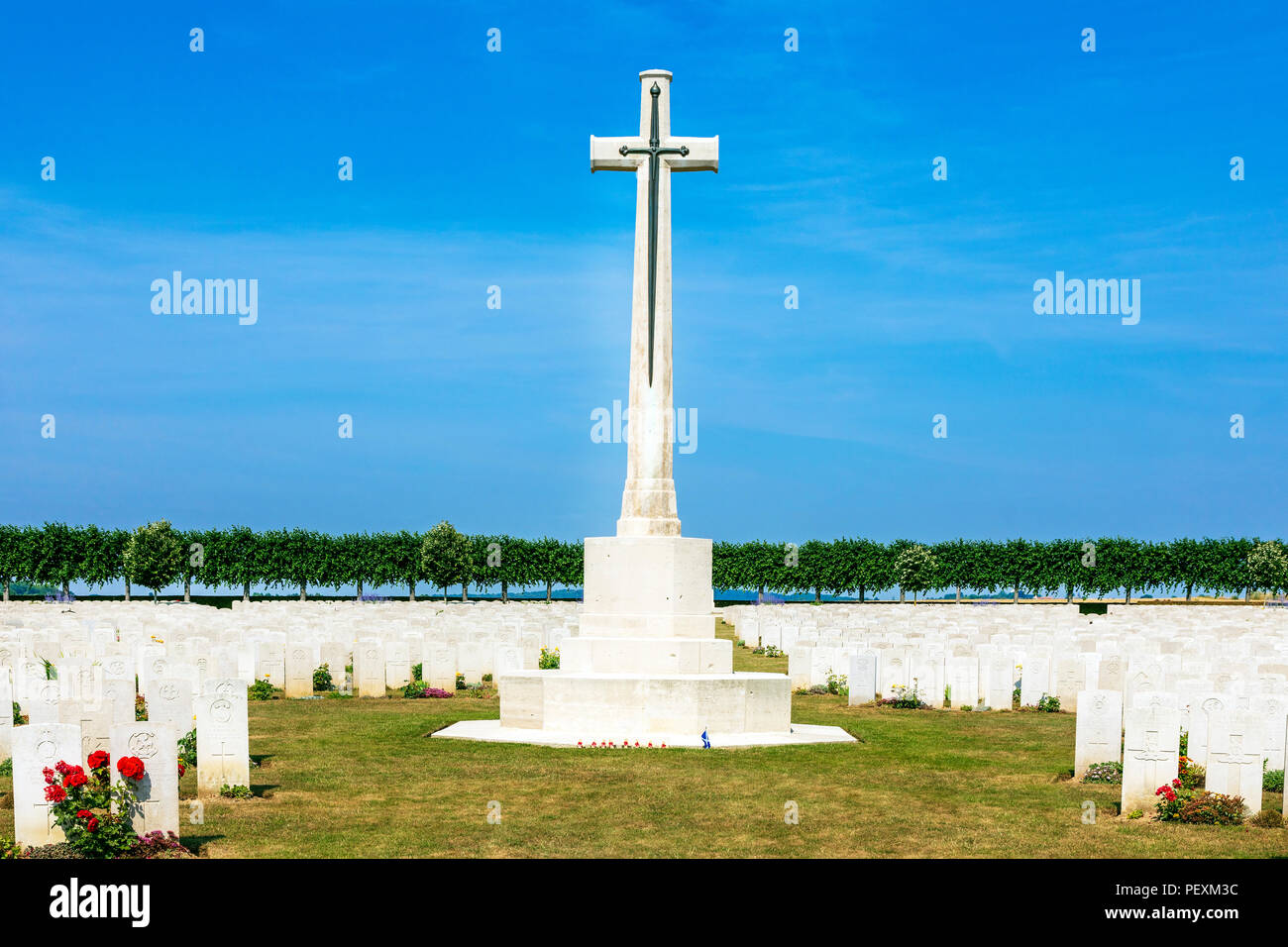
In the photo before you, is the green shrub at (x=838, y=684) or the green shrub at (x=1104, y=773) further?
the green shrub at (x=838, y=684)

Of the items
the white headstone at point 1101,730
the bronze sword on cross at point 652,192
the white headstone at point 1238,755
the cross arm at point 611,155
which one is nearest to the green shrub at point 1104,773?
the white headstone at point 1101,730

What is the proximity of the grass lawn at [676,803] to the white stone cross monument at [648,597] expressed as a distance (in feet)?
2.36

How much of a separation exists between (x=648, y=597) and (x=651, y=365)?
10.4ft

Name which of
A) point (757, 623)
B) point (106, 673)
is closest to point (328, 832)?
point (106, 673)

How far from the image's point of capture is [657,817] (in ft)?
34.9

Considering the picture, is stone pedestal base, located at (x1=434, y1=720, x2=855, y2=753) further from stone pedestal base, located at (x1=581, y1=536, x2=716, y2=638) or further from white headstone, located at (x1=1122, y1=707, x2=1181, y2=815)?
white headstone, located at (x1=1122, y1=707, x2=1181, y2=815)

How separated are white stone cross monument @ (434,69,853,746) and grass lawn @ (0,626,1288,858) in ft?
2.36

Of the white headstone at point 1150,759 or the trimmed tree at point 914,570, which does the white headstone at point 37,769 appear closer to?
the white headstone at point 1150,759

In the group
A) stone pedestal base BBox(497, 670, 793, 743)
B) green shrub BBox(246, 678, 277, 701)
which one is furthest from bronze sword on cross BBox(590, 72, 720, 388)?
green shrub BBox(246, 678, 277, 701)

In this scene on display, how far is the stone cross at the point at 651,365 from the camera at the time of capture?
1628 cm

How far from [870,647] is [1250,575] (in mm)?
72455

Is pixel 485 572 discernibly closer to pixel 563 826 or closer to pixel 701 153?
pixel 701 153

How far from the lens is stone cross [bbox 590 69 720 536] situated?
1628cm

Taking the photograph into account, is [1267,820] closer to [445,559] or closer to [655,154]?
[655,154]
